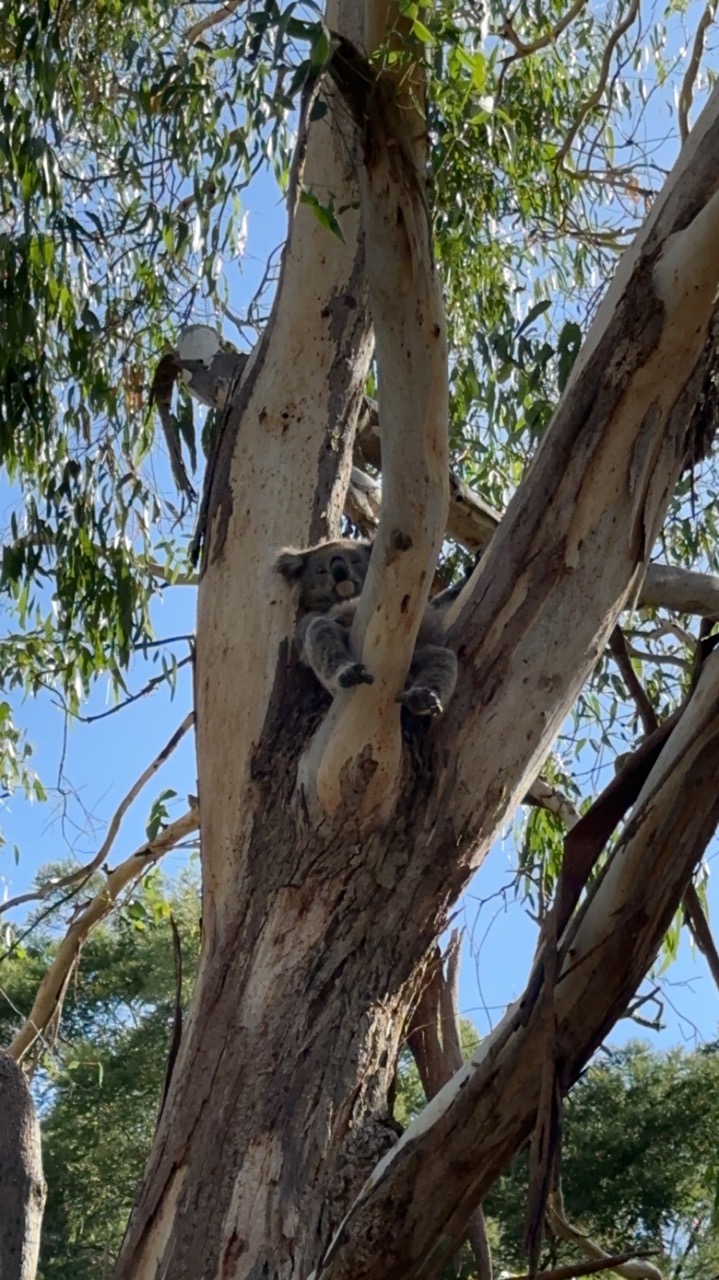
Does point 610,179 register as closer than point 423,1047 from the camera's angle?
No

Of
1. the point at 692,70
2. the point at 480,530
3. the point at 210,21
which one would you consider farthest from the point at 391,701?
the point at 210,21

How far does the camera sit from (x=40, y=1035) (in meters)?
4.50

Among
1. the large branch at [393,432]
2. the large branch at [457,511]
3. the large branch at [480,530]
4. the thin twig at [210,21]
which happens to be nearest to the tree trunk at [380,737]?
the large branch at [393,432]

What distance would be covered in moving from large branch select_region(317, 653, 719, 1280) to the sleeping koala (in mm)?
954

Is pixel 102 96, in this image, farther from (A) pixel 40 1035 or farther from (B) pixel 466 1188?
(B) pixel 466 1188

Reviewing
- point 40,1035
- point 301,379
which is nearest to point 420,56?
point 301,379

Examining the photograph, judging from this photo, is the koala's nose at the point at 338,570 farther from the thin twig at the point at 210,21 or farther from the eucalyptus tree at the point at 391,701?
the thin twig at the point at 210,21

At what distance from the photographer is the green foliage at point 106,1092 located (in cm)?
790

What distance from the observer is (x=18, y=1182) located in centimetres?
306

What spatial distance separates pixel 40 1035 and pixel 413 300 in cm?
303

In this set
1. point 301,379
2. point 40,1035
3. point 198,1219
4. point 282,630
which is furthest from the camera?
point 40,1035

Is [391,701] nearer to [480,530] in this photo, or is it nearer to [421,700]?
[421,700]

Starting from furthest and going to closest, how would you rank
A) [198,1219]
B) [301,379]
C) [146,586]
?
[146,586]
[301,379]
[198,1219]

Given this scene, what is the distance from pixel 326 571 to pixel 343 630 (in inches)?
22.3
